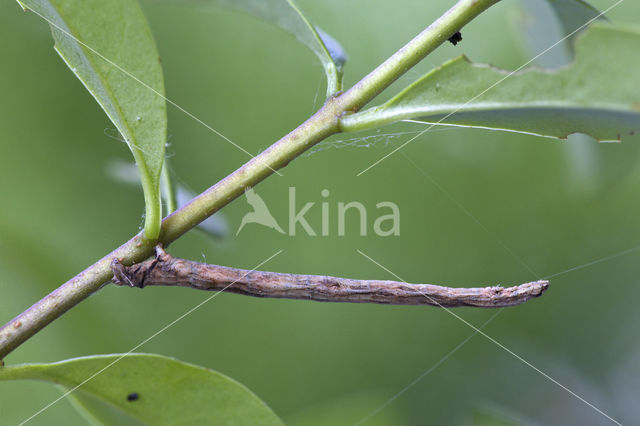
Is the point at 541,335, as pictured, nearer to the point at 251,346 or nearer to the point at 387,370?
the point at 387,370

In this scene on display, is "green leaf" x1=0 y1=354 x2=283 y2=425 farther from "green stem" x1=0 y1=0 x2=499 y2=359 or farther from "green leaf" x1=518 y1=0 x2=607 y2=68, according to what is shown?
"green leaf" x1=518 y1=0 x2=607 y2=68

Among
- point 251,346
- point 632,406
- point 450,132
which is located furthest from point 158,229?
point 632,406

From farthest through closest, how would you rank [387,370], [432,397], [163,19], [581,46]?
1. [163,19]
2. [387,370]
3. [432,397]
4. [581,46]

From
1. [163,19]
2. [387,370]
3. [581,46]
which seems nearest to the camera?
[581,46]

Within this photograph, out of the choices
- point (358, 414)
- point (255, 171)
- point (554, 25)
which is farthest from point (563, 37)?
point (358, 414)

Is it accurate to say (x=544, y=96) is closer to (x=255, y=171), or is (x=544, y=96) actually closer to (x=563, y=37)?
(x=255, y=171)

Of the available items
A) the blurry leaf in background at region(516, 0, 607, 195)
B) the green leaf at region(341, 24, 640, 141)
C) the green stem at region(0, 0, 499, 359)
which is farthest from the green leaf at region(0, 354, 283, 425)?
the blurry leaf in background at region(516, 0, 607, 195)
